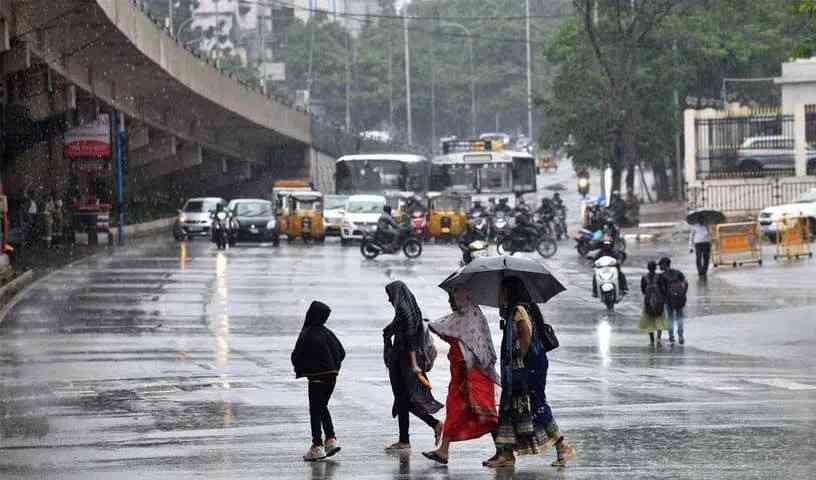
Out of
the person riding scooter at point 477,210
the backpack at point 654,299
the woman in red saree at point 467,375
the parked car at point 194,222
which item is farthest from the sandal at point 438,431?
the parked car at point 194,222

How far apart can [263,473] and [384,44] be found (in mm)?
147217

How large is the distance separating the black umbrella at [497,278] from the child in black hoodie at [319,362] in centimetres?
113

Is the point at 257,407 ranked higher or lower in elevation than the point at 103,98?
lower

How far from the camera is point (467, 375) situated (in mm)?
13016

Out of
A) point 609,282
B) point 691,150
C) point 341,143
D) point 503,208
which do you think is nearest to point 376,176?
point 503,208

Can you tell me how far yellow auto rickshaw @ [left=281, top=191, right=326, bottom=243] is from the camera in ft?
191

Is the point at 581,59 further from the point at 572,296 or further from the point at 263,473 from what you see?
the point at 263,473

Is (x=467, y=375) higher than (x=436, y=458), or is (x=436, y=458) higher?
(x=467, y=375)

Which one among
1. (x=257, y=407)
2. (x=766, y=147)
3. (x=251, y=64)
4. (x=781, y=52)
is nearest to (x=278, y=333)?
(x=257, y=407)

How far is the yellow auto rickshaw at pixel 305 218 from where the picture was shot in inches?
2297

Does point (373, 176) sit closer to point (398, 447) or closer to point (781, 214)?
point (781, 214)

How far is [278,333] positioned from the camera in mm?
26594

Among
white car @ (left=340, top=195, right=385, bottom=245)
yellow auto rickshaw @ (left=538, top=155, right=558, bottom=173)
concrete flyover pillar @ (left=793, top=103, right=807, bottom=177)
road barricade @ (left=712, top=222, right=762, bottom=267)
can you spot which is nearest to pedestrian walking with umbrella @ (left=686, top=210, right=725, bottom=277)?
road barricade @ (left=712, top=222, right=762, bottom=267)

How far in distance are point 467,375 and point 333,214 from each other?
48.5 meters
